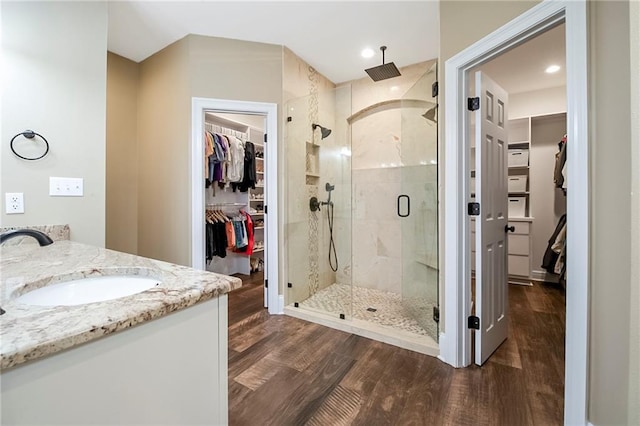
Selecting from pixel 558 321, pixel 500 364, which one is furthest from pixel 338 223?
pixel 558 321

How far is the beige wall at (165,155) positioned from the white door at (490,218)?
247 cm

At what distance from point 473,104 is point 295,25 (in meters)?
1.69

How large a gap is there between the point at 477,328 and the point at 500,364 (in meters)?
0.29

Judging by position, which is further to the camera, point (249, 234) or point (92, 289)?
A: point (249, 234)

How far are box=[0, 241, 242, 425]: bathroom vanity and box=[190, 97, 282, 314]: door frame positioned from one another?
67.0 inches

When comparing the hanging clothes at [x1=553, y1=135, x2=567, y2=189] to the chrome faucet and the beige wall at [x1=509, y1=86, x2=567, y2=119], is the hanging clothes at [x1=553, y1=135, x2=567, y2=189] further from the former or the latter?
the chrome faucet

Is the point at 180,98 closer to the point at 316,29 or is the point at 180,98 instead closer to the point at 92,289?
the point at 316,29

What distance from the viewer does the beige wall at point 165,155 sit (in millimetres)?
2605

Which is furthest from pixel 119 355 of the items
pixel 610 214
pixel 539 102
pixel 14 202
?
pixel 539 102

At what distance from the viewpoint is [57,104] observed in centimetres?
174

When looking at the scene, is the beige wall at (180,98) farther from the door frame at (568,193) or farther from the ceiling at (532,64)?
the ceiling at (532,64)

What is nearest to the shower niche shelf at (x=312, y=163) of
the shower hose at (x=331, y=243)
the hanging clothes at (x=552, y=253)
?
the shower hose at (x=331, y=243)

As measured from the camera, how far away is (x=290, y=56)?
2.86 m

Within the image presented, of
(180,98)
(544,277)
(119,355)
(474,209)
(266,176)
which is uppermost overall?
(180,98)
